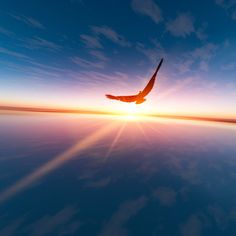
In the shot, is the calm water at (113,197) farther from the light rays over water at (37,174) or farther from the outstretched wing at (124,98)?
the outstretched wing at (124,98)

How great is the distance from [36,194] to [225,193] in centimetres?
1874

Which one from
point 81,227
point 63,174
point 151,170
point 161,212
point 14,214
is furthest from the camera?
point 151,170

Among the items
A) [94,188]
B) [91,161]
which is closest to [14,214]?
[94,188]

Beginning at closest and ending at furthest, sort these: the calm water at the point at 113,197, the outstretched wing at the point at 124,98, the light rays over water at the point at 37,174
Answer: the outstretched wing at the point at 124,98, the calm water at the point at 113,197, the light rays over water at the point at 37,174

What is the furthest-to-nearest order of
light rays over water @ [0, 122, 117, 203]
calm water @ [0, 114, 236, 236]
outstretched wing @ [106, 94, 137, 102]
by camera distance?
1. light rays over water @ [0, 122, 117, 203]
2. calm water @ [0, 114, 236, 236]
3. outstretched wing @ [106, 94, 137, 102]

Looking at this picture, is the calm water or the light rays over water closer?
the calm water

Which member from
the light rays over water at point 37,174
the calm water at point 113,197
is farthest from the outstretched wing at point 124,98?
the light rays over water at point 37,174

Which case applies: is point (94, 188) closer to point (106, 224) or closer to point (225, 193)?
point (106, 224)

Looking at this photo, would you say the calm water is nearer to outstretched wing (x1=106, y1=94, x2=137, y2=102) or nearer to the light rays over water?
the light rays over water

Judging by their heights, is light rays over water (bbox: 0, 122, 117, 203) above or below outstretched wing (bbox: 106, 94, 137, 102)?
below

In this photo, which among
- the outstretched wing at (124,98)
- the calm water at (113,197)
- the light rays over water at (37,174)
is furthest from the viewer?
the light rays over water at (37,174)

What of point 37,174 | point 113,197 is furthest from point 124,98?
point 37,174

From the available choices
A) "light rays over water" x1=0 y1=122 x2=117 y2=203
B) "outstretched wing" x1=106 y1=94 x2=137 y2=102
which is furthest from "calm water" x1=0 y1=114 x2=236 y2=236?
"outstretched wing" x1=106 y1=94 x2=137 y2=102

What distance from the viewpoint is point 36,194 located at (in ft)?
47.4
